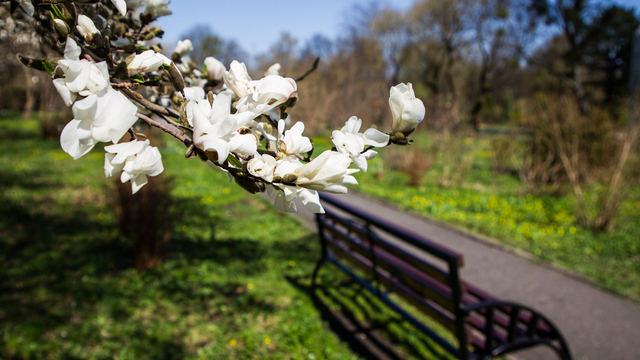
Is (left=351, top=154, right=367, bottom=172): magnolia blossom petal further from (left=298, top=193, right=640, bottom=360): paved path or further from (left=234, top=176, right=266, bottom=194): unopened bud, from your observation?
(left=298, top=193, right=640, bottom=360): paved path

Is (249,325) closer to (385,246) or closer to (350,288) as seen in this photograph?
(350,288)

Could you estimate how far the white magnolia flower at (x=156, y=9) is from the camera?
40.8 inches

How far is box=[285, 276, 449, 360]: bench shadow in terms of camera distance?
2762 millimetres

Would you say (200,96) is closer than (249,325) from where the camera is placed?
Yes

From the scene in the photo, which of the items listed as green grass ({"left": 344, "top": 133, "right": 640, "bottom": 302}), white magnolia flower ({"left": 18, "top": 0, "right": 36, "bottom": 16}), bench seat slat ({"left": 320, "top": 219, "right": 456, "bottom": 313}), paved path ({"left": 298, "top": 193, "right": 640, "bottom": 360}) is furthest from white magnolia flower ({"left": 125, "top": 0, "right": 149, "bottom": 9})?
green grass ({"left": 344, "top": 133, "right": 640, "bottom": 302})

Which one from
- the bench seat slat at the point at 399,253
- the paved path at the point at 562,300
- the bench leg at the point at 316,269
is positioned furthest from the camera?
the bench leg at the point at 316,269

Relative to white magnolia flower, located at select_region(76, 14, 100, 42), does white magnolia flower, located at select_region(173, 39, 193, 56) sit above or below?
above

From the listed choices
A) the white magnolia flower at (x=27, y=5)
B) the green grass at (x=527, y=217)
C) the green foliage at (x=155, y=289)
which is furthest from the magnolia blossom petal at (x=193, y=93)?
the green grass at (x=527, y=217)

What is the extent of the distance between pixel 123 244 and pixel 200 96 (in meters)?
4.07

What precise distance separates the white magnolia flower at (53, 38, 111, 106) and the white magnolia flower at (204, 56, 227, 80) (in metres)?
0.57

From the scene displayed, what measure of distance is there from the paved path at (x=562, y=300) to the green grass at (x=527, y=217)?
28cm

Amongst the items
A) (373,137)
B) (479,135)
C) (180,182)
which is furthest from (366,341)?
(479,135)

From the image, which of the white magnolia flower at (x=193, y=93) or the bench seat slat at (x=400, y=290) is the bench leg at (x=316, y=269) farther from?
the white magnolia flower at (x=193, y=93)

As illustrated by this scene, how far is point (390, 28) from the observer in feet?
88.0
